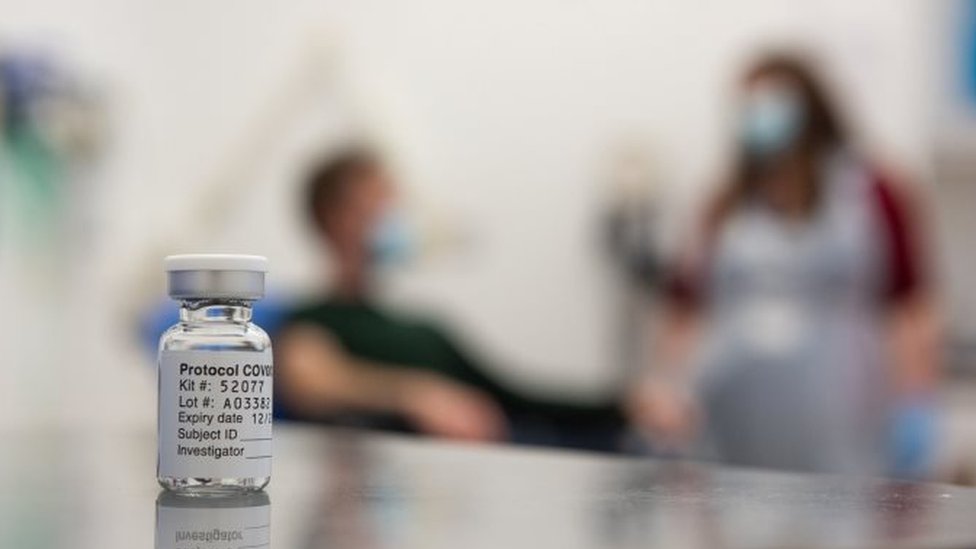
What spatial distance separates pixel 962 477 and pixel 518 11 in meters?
1.35

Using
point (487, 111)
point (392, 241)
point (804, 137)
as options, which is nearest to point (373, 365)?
point (392, 241)

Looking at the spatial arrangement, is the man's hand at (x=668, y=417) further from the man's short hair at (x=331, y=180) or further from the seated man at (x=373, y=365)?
the man's short hair at (x=331, y=180)

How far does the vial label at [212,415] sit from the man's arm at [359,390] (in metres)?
2.12

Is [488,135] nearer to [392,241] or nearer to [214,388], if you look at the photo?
[392,241]

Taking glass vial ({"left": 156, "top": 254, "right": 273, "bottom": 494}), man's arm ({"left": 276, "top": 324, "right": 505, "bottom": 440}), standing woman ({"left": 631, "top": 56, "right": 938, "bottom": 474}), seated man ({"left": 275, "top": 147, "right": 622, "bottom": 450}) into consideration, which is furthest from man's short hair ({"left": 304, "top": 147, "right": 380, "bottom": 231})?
glass vial ({"left": 156, "top": 254, "right": 273, "bottom": 494})

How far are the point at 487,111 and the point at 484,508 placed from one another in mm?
2720

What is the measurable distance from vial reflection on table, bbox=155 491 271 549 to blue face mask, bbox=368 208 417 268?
8.02 ft

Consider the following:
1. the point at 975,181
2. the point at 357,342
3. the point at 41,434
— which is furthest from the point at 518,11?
the point at 41,434

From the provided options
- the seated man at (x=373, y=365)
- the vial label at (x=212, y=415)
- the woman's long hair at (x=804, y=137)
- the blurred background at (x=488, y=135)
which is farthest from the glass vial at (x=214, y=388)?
the blurred background at (x=488, y=135)

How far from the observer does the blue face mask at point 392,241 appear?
10.1ft

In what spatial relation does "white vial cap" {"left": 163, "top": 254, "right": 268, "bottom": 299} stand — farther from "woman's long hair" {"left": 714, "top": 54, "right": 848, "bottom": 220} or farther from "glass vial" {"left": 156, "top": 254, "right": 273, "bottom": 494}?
"woman's long hair" {"left": 714, "top": 54, "right": 848, "bottom": 220}

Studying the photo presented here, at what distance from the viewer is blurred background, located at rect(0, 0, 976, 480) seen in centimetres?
302

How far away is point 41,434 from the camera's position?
1240 mm

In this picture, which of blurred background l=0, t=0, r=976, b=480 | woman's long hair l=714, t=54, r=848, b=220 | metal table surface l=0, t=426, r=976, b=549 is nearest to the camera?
metal table surface l=0, t=426, r=976, b=549
